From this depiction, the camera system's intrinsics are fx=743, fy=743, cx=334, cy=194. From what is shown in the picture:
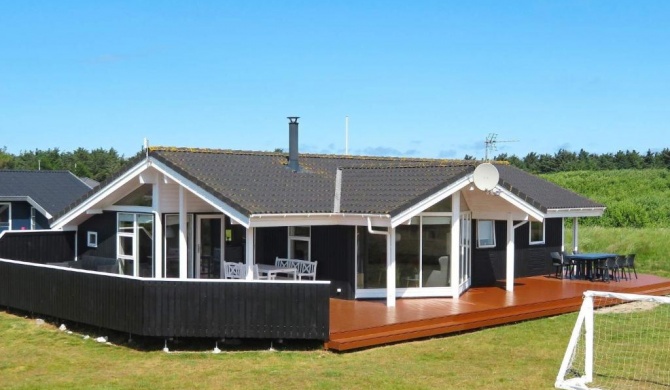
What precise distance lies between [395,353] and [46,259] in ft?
37.5

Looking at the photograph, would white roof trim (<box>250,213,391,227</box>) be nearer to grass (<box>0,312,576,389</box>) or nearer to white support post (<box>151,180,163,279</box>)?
grass (<box>0,312,576,389</box>)

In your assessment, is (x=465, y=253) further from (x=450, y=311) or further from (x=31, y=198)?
(x=31, y=198)

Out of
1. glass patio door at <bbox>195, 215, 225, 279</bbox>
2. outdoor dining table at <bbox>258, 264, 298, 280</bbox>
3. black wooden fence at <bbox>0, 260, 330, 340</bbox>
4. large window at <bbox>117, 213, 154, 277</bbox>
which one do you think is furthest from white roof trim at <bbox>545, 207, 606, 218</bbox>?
large window at <bbox>117, 213, 154, 277</bbox>

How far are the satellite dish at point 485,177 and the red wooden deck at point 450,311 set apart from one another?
2484 millimetres

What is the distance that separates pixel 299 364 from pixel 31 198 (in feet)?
74.6

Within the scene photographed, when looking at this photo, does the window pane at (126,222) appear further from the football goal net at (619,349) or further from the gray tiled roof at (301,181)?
the football goal net at (619,349)

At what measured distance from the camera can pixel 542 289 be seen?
1822 cm

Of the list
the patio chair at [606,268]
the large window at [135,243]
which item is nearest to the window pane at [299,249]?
the large window at [135,243]

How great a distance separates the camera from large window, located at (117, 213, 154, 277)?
671 inches

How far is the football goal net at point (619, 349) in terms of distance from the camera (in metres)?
10.5

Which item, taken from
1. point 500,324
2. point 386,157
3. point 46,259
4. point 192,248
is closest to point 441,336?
point 500,324

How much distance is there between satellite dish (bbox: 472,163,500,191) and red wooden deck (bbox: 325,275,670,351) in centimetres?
248

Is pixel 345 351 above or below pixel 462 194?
below

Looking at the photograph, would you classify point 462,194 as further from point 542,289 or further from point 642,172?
point 642,172
